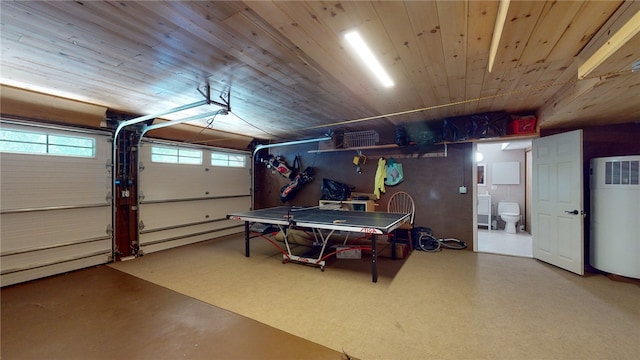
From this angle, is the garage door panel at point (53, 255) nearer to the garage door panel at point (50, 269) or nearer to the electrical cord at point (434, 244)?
the garage door panel at point (50, 269)

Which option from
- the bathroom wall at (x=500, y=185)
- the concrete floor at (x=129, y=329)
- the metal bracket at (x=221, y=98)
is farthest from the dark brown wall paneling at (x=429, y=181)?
the concrete floor at (x=129, y=329)

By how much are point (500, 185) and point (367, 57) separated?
6.68m

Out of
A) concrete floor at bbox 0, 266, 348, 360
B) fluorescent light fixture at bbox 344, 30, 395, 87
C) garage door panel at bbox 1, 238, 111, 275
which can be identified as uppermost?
fluorescent light fixture at bbox 344, 30, 395, 87

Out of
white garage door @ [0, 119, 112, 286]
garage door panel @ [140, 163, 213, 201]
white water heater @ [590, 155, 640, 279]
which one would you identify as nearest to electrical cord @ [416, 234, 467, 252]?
white water heater @ [590, 155, 640, 279]

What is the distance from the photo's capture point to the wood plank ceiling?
172 centimetres

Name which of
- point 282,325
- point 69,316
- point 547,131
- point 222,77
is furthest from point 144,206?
point 547,131

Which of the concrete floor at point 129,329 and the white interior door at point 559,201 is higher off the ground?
the white interior door at point 559,201

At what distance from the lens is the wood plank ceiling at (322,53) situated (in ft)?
5.65

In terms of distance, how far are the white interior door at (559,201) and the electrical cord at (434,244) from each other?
3.72 ft

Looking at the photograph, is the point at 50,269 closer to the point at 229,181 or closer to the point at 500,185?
the point at 229,181

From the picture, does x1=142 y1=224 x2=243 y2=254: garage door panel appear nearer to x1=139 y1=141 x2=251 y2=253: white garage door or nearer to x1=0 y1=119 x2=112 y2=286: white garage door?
x1=139 y1=141 x2=251 y2=253: white garage door

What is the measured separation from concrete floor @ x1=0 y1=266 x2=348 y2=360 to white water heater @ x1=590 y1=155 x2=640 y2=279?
4.10m

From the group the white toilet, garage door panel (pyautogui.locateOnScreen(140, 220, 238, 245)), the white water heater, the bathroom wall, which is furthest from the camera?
the bathroom wall

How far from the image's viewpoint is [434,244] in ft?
16.3
